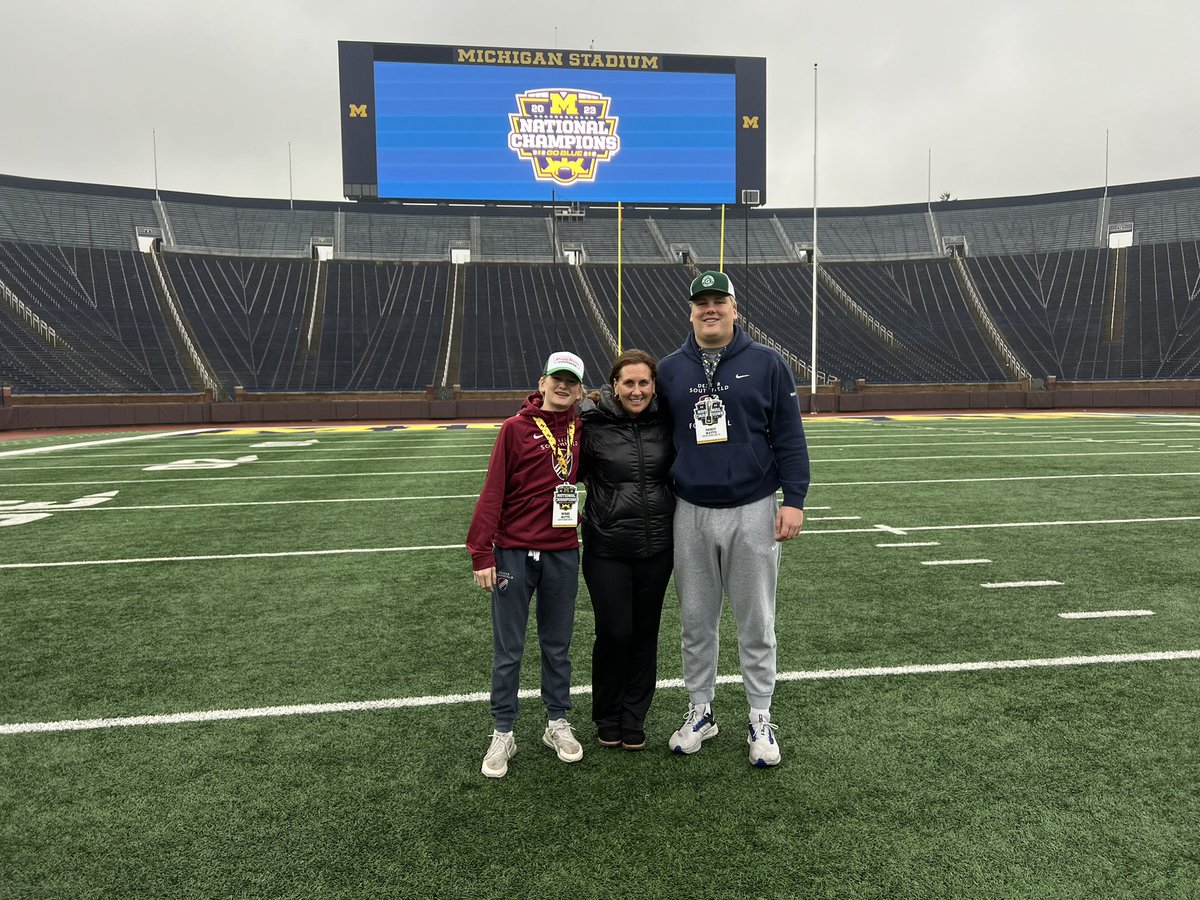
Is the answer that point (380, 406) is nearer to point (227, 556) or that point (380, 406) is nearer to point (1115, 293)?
point (227, 556)

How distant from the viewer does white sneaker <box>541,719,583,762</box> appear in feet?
10.5

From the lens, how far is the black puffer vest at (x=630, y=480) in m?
3.21

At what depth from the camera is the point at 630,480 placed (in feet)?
10.6

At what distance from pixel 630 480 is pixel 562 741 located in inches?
42.4

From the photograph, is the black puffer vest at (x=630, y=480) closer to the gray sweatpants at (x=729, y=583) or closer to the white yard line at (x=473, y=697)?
the gray sweatpants at (x=729, y=583)

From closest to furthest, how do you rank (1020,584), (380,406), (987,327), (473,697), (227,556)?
1. (473,697)
2. (1020,584)
3. (227,556)
4. (380,406)
5. (987,327)

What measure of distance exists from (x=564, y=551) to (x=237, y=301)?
37.7m

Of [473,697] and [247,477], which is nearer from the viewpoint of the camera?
[473,697]

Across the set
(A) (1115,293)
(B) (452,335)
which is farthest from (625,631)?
(A) (1115,293)

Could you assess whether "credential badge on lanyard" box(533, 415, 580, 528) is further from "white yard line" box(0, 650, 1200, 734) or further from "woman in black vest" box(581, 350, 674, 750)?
"white yard line" box(0, 650, 1200, 734)

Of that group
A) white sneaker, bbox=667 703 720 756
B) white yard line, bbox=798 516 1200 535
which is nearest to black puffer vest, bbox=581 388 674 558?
white sneaker, bbox=667 703 720 756

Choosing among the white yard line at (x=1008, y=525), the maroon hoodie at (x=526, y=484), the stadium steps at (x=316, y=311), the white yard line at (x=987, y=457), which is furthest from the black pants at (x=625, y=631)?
the stadium steps at (x=316, y=311)

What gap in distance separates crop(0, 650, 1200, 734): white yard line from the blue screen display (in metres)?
36.1

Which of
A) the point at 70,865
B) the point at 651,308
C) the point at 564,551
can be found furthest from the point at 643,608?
the point at 651,308
